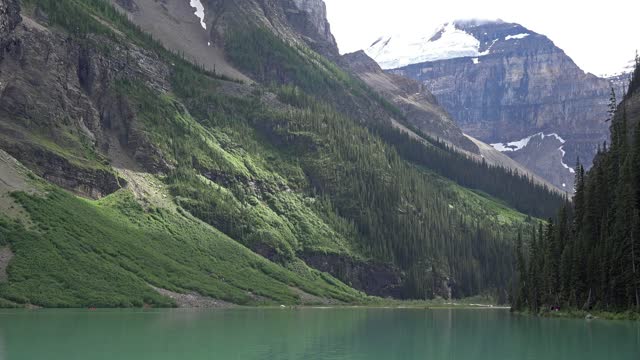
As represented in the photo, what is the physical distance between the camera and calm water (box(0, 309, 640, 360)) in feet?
240

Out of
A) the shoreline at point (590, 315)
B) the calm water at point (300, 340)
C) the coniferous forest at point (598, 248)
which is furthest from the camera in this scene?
the coniferous forest at point (598, 248)

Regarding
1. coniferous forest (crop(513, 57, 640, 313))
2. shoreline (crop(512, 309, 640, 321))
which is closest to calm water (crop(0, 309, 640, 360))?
shoreline (crop(512, 309, 640, 321))

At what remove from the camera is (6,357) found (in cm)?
6694

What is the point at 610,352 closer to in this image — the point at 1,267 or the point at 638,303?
the point at 638,303

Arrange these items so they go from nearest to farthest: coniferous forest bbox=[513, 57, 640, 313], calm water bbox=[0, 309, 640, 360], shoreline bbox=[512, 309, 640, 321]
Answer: calm water bbox=[0, 309, 640, 360], shoreline bbox=[512, 309, 640, 321], coniferous forest bbox=[513, 57, 640, 313]

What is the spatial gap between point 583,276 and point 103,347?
90.4 metres

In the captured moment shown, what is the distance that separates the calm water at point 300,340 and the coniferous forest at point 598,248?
1430cm

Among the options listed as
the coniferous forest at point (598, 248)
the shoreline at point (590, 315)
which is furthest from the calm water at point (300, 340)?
the coniferous forest at point (598, 248)

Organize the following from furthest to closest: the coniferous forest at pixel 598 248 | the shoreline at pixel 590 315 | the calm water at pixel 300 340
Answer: the coniferous forest at pixel 598 248 < the shoreline at pixel 590 315 < the calm water at pixel 300 340

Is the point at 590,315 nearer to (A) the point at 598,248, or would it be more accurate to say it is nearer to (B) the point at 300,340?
(A) the point at 598,248

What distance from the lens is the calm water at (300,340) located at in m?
73.2

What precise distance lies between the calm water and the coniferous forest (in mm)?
14304

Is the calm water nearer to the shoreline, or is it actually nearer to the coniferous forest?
the shoreline

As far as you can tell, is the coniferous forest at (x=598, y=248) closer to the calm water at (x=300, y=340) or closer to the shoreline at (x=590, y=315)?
the shoreline at (x=590, y=315)
